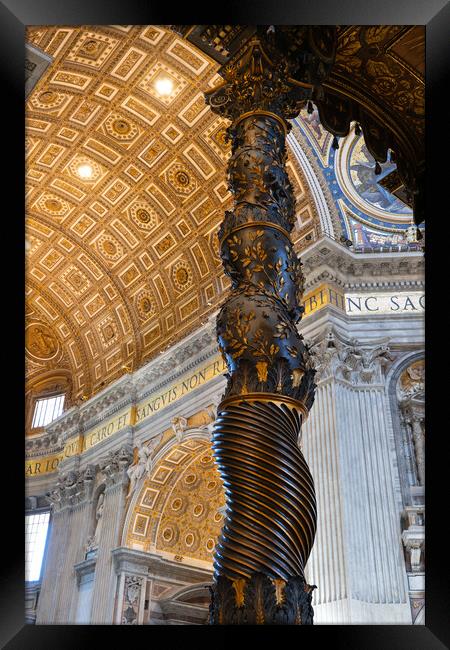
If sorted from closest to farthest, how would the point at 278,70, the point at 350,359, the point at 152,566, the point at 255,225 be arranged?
the point at 255,225 → the point at 278,70 → the point at 350,359 → the point at 152,566

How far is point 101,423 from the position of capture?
52.0ft

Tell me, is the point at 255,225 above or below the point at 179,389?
below

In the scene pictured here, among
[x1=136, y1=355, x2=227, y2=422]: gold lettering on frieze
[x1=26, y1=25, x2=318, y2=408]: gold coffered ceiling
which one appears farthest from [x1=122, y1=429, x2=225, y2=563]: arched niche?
[x1=26, y1=25, x2=318, y2=408]: gold coffered ceiling

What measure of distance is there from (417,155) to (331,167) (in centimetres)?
763

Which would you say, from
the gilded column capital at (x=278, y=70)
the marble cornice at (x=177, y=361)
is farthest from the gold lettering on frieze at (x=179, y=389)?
the gilded column capital at (x=278, y=70)

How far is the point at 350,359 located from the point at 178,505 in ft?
17.5

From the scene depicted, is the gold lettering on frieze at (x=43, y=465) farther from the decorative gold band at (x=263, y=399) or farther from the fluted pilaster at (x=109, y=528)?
the decorative gold band at (x=263, y=399)

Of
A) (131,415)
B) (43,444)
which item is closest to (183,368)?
(131,415)
